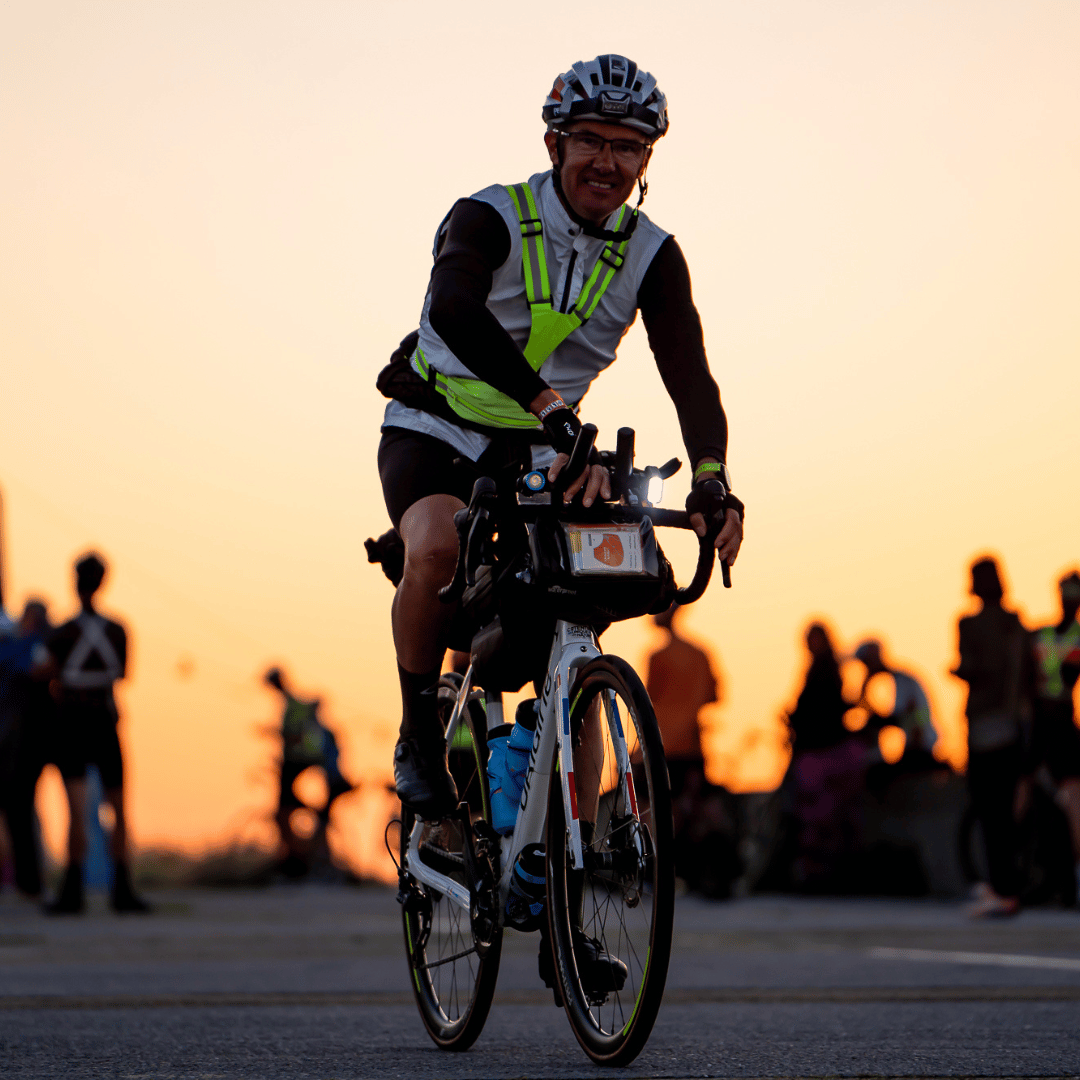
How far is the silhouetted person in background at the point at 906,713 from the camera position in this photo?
14453mm

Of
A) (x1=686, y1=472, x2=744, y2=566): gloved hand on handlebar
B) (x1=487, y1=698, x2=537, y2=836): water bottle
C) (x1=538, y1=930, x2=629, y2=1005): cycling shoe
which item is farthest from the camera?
(x1=487, y1=698, x2=537, y2=836): water bottle

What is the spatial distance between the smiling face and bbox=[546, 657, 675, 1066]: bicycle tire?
1.15 m

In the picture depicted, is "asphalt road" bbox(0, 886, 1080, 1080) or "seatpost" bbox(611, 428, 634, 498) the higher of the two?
"seatpost" bbox(611, 428, 634, 498)

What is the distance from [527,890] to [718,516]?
0.91 meters

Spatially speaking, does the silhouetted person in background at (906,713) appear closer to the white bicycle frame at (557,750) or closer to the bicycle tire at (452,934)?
the bicycle tire at (452,934)

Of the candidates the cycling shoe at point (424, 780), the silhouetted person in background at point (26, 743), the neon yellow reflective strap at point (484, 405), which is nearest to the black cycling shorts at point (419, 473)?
the neon yellow reflective strap at point (484, 405)

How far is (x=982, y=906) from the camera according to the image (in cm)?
1152

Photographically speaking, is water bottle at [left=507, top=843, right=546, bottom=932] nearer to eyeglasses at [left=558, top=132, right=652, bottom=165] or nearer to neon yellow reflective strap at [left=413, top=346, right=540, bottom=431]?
neon yellow reflective strap at [left=413, top=346, right=540, bottom=431]

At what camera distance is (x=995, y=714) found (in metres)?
11.3

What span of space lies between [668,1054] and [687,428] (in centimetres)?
141

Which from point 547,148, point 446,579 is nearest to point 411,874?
point 446,579

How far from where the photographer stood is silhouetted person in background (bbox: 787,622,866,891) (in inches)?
570

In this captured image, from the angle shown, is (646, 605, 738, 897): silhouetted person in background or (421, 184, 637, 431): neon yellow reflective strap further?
(646, 605, 738, 897): silhouetted person in background

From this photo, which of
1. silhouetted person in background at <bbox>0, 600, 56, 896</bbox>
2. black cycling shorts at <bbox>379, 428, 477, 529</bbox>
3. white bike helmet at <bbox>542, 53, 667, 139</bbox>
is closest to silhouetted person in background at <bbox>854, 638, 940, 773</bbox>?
silhouetted person in background at <bbox>0, 600, 56, 896</bbox>
